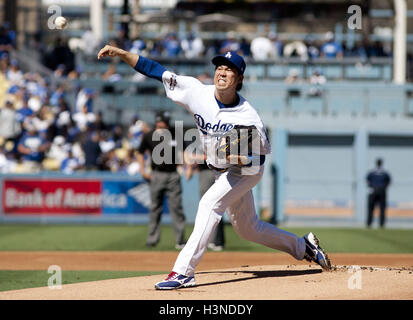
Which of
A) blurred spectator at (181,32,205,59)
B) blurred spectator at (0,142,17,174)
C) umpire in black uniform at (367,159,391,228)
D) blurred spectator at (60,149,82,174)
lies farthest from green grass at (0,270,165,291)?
blurred spectator at (181,32,205,59)

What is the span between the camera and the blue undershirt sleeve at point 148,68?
6.39m

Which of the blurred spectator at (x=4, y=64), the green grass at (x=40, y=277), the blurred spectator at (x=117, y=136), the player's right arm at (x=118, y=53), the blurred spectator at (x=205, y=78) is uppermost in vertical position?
the blurred spectator at (x=4, y=64)

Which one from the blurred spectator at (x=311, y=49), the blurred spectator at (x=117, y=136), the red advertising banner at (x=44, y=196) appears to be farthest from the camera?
the blurred spectator at (x=311, y=49)

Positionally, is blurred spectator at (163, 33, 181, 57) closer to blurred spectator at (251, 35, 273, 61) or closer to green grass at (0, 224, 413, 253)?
blurred spectator at (251, 35, 273, 61)

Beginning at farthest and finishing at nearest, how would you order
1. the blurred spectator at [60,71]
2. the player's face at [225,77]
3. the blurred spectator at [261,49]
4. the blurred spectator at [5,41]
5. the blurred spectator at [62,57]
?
the blurred spectator at [5,41] < the blurred spectator at [62,57] < the blurred spectator at [60,71] < the blurred spectator at [261,49] < the player's face at [225,77]

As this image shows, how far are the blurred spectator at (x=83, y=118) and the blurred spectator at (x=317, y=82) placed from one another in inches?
232

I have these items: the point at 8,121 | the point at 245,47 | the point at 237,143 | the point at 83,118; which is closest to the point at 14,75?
the point at 83,118

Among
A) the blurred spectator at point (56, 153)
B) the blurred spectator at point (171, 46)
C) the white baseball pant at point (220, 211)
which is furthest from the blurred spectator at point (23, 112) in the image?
the white baseball pant at point (220, 211)

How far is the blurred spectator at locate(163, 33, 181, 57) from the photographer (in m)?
21.3

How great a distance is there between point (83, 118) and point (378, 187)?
26.0ft

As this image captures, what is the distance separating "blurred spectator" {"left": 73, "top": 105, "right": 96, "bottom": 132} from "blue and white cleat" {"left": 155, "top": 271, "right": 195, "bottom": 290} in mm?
12744

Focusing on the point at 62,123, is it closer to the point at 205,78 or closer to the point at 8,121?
the point at 8,121

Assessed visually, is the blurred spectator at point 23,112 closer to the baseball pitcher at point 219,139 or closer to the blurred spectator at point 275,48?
the blurred spectator at point 275,48
